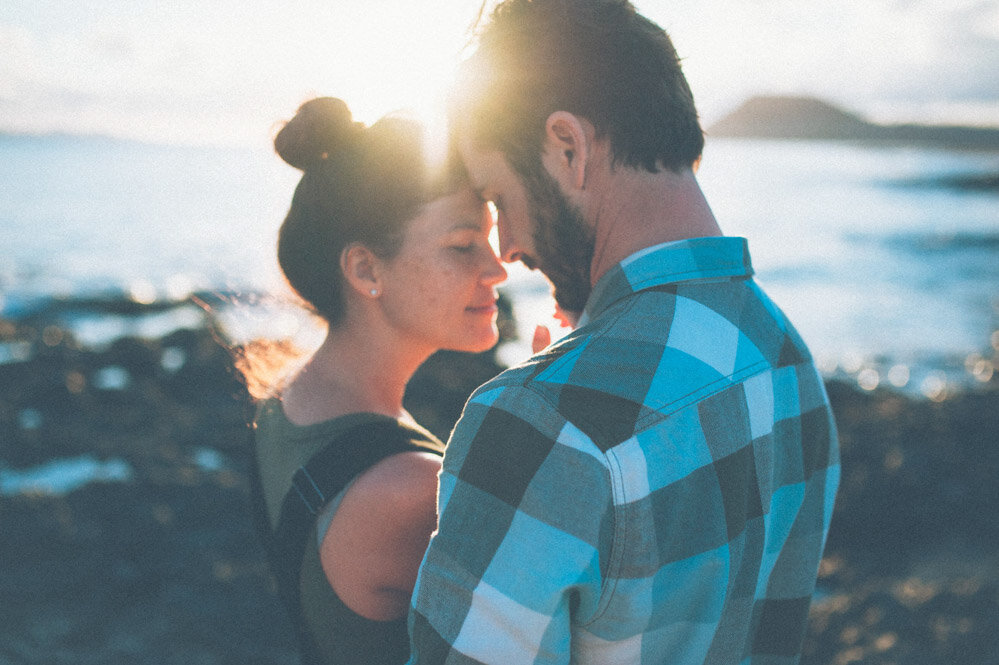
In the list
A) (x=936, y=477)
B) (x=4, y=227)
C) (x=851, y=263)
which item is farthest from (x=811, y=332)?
(x=4, y=227)

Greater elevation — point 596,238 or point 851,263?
point 596,238

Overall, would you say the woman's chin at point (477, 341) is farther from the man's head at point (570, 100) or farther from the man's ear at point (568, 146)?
the man's ear at point (568, 146)

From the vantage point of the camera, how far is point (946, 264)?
28.6 metres

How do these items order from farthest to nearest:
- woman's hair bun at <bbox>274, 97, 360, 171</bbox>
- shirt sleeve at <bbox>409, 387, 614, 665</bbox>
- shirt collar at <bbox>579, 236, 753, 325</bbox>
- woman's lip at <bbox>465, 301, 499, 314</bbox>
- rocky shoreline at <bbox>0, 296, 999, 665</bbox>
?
rocky shoreline at <bbox>0, 296, 999, 665</bbox>
woman's lip at <bbox>465, 301, 499, 314</bbox>
woman's hair bun at <bbox>274, 97, 360, 171</bbox>
shirt collar at <bbox>579, 236, 753, 325</bbox>
shirt sleeve at <bbox>409, 387, 614, 665</bbox>

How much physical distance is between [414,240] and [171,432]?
24.5ft

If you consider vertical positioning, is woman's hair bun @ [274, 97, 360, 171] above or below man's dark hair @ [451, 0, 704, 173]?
below

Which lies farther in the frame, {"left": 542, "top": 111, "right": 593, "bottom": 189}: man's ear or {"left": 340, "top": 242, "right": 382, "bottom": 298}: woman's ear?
{"left": 340, "top": 242, "right": 382, "bottom": 298}: woman's ear

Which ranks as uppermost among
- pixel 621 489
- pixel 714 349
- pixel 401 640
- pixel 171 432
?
pixel 714 349

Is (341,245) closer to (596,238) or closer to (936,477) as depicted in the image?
(596,238)

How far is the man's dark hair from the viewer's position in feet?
6.07

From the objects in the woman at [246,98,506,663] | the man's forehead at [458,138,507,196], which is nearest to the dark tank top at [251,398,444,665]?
the woman at [246,98,506,663]

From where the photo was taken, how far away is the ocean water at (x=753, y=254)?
1492 centimetres

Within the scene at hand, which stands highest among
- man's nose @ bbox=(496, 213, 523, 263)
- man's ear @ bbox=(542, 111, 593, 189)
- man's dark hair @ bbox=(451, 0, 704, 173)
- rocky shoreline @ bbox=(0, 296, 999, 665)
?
man's dark hair @ bbox=(451, 0, 704, 173)

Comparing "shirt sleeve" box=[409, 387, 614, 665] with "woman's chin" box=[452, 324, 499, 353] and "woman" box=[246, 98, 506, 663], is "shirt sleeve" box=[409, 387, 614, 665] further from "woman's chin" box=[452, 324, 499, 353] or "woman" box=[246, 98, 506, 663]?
"woman's chin" box=[452, 324, 499, 353]
